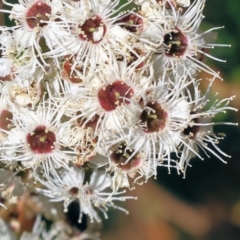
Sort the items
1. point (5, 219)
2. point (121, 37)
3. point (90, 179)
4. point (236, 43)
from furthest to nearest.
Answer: point (236, 43)
point (5, 219)
point (90, 179)
point (121, 37)

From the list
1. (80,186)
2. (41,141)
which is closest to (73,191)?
(80,186)

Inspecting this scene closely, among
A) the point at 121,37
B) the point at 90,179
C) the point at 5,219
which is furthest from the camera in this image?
the point at 5,219

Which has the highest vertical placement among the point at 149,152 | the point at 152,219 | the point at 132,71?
the point at 132,71

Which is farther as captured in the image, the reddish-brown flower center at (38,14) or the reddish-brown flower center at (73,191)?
the reddish-brown flower center at (73,191)

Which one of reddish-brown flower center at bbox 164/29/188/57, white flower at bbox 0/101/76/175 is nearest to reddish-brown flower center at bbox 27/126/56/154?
white flower at bbox 0/101/76/175

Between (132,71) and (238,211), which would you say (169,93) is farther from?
(238,211)

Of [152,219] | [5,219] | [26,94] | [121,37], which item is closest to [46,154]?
[26,94]

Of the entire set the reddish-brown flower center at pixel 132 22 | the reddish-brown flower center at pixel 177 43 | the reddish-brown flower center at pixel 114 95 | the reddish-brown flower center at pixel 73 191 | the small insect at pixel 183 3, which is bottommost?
the reddish-brown flower center at pixel 73 191

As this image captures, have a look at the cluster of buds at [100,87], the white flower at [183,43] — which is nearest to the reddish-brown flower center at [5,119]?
the cluster of buds at [100,87]

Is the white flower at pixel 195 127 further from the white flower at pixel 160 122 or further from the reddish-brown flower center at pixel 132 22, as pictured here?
the reddish-brown flower center at pixel 132 22
